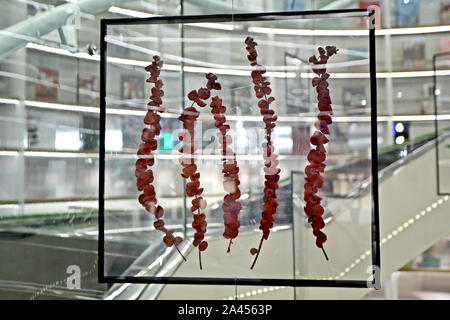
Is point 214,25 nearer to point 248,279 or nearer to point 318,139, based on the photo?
point 318,139

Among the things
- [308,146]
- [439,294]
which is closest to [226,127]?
[308,146]

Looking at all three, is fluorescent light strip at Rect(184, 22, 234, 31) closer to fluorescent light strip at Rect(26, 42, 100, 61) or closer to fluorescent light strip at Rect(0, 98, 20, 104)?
fluorescent light strip at Rect(26, 42, 100, 61)

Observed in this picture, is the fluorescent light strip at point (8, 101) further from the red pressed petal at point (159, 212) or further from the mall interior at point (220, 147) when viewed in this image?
the red pressed petal at point (159, 212)

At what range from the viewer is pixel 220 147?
1.36 meters

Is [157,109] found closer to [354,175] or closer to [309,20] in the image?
[309,20]

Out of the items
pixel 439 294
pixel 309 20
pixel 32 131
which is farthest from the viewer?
pixel 32 131

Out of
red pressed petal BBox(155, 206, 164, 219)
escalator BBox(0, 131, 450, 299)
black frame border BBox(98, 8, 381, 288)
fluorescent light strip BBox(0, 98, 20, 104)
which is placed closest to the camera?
black frame border BBox(98, 8, 381, 288)

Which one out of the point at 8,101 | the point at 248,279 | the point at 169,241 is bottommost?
the point at 248,279

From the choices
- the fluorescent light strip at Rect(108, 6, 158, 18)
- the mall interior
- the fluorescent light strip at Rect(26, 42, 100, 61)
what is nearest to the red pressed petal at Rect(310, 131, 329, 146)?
the mall interior

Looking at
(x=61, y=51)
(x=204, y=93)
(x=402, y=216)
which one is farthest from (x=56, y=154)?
(x=402, y=216)

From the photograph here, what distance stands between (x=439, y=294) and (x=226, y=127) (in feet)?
2.99

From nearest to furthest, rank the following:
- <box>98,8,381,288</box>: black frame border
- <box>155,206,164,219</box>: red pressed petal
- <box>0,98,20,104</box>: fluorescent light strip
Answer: <box>98,8,381,288</box>: black frame border
<box>155,206,164,219</box>: red pressed petal
<box>0,98,20,104</box>: fluorescent light strip

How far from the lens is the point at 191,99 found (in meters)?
1.38

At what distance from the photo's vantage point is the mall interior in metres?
1.35
